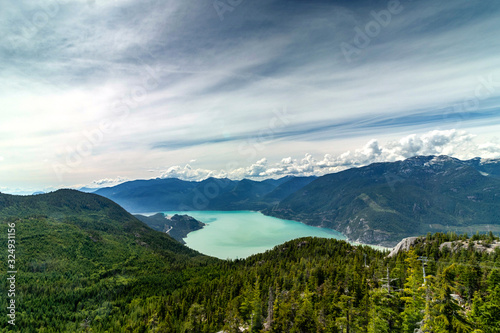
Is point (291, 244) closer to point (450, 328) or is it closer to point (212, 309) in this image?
point (212, 309)

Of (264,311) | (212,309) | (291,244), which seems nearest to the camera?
(264,311)

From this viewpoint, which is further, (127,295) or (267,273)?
(127,295)

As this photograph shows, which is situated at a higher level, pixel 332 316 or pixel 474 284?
pixel 474 284

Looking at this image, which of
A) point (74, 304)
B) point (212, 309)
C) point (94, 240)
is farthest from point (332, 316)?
point (94, 240)

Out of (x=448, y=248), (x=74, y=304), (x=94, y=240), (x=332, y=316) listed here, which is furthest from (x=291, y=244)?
(x=94, y=240)

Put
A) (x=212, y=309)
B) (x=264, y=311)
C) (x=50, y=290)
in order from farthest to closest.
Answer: (x=50, y=290), (x=212, y=309), (x=264, y=311)

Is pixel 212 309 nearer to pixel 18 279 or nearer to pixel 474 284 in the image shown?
pixel 474 284

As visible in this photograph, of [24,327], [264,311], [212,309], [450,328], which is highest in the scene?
[450,328]
